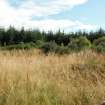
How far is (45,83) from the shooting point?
6605mm

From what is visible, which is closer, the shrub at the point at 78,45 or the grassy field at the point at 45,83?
the grassy field at the point at 45,83

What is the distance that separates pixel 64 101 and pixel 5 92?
103cm

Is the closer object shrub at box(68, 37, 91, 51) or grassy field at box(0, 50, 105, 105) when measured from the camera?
grassy field at box(0, 50, 105, 105)

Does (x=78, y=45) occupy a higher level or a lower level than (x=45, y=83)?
lower

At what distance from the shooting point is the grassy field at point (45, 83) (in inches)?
232

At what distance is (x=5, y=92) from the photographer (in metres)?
6.19

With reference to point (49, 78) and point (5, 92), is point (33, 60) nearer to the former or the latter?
point (49, 78)

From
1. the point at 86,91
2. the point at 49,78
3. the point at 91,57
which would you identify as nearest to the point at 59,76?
the point at 49,78

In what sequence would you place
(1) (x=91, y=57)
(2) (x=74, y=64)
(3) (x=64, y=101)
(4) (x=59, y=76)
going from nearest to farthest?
(3) (x=64, y=101) → (4) (x=59, y=76) → (2) (x=74, y=64) → (1) (x=91, y=57)

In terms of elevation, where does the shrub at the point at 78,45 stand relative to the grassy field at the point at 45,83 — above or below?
below

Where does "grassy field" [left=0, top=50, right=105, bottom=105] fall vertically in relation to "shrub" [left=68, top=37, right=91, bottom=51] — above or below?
above

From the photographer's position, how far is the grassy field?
5.89 metres

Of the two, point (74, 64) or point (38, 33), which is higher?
point (74, 64)

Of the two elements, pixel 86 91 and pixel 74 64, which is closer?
pixel 86 91
